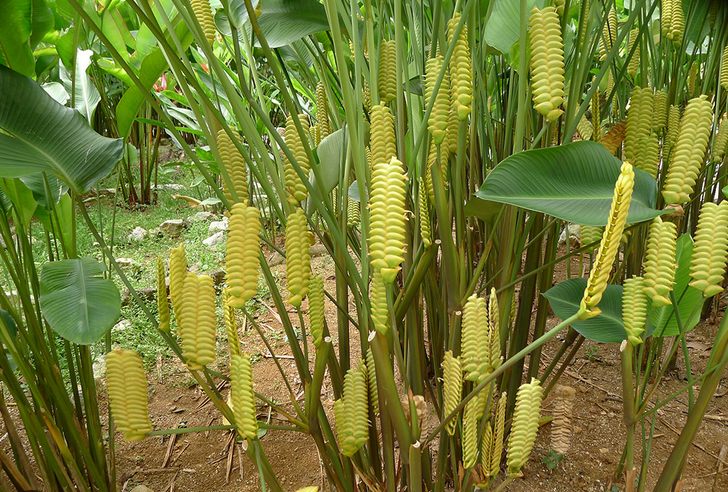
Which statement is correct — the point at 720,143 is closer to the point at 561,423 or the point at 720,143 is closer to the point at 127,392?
the point at 561,423

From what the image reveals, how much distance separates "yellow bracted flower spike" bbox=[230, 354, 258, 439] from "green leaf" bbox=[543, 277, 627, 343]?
402mm

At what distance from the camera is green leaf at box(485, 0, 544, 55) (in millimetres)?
630

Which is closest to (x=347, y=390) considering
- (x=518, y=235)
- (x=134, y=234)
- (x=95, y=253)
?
(x=518, y=235)

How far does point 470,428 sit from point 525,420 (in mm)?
58

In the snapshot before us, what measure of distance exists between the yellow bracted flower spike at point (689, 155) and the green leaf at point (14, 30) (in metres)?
0.78

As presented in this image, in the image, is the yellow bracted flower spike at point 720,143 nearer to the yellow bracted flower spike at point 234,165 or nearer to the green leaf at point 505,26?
the green leaf at point 505,26

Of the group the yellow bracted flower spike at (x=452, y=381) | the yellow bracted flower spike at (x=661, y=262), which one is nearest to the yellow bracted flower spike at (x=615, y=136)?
the yellow bracted flower spike at (x=661, y=262)

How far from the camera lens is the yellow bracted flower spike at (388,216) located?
0.32 metres

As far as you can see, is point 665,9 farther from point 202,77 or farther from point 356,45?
point 202,77

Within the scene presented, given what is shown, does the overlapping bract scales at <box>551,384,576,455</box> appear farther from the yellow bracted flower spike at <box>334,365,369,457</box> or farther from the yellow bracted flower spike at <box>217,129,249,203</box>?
the yellow bracted flower spike at <box>217,129,249,203</box>

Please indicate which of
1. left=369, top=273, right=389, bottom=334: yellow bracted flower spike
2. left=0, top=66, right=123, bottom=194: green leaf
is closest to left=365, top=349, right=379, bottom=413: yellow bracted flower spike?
left=369, top=273, right=389, bottom=334: yellow bracted flower spike

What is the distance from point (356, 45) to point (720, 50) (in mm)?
635

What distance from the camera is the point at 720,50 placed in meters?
0.77

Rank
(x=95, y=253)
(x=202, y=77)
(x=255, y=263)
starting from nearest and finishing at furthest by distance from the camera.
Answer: (x=255, y=263) < (x=202, y=77) < (x=95, y=253)
